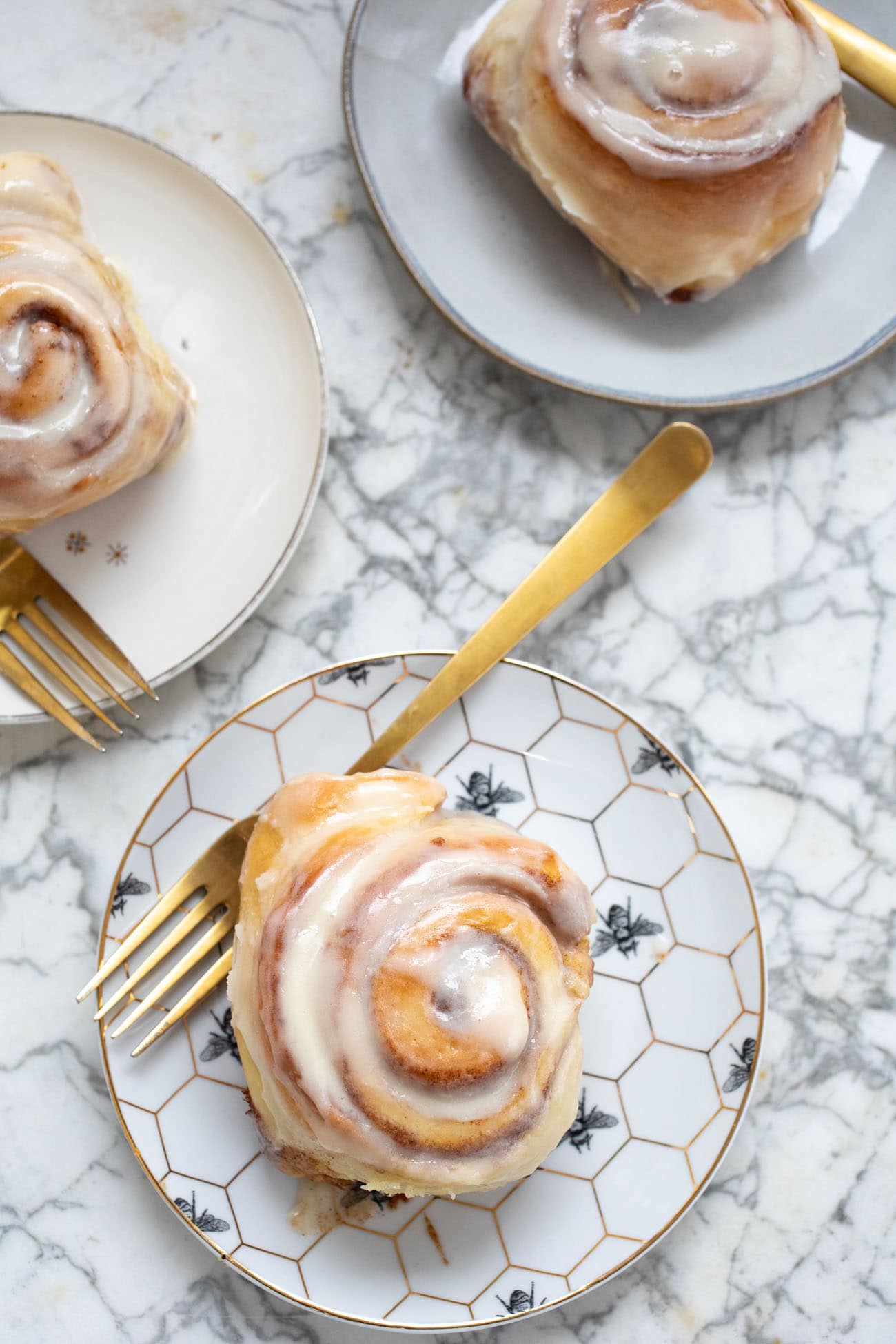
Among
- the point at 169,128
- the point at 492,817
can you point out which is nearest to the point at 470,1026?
the point at 492,817

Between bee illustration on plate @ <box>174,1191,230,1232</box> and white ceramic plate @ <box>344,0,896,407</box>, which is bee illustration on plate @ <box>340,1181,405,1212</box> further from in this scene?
white ceramic plate @ <box>344,0,896,407</box>

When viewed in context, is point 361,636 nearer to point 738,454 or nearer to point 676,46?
point 738,454

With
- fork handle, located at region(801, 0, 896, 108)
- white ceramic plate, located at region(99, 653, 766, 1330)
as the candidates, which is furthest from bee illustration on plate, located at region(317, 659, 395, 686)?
fork handle, located at region(801, 0, 896, 108)

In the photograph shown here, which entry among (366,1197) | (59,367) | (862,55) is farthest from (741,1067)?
(862,55)

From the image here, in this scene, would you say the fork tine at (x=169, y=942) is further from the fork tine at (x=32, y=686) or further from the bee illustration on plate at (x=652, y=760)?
the bee illustration on plate at (x=652, y=760)

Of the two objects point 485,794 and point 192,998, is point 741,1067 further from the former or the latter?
point 192,998
